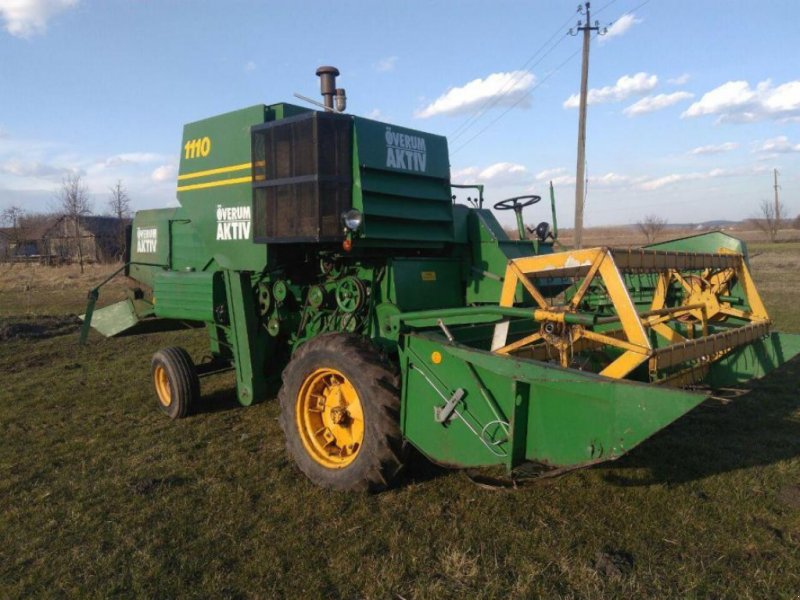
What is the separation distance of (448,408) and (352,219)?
64.5 inches

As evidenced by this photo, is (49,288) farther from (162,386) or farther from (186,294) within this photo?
(186,294)

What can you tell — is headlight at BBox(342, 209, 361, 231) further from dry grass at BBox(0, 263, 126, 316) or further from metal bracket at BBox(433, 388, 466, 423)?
dry grass at BBox(0, 263, 126, 316)

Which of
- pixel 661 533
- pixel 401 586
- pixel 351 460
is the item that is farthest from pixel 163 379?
pixel 661 533

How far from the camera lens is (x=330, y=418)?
461 centimetres

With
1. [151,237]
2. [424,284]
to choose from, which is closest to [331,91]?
[424,284]

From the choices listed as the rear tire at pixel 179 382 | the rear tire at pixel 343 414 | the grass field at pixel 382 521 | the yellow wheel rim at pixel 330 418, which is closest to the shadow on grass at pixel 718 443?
the grass field at pixel 382 521

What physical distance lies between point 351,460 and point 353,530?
65cm

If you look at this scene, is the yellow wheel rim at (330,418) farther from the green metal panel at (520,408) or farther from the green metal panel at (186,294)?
the green metal panel at (186,294)

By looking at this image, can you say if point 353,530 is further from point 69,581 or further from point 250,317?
point 250,317

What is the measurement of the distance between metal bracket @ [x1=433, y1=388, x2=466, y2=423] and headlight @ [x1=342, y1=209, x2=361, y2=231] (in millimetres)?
1522

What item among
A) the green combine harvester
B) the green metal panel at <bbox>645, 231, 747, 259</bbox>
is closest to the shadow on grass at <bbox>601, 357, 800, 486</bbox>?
the green combine harvester

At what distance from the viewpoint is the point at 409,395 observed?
13.7 feet

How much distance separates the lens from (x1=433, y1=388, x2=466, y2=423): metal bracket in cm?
393

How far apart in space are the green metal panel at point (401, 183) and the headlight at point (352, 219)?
8 centimetres
